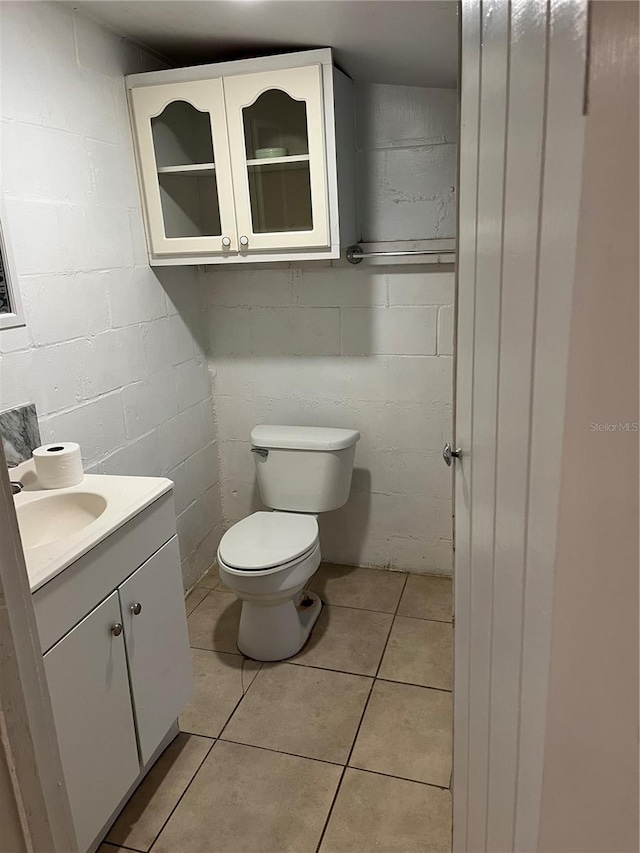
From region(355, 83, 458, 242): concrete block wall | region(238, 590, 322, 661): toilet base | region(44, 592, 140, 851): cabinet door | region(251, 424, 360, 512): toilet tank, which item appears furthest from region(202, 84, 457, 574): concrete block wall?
region(44, 592, 140, 851): cabinet door

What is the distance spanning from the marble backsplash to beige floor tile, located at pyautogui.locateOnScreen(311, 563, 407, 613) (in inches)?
54.4

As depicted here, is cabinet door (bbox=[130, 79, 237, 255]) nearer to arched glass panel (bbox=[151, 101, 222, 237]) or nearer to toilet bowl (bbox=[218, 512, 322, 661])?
arched glass panel (bbox=[151, 101, 222, 237])

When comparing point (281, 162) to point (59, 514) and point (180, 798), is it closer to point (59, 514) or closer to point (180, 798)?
point (59, 514)

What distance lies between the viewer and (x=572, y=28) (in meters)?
0.42

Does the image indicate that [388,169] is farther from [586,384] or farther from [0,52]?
[586,384]

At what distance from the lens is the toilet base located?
2.14 m

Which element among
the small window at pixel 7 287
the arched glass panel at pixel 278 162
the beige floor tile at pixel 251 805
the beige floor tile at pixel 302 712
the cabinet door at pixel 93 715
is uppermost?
the arched glass panel at pixel 278 162

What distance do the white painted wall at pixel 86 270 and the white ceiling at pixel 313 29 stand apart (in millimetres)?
159

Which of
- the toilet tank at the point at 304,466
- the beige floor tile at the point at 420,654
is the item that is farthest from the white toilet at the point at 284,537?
the beige floor tile at the point at 420,654

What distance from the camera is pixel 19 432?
169 centimetres

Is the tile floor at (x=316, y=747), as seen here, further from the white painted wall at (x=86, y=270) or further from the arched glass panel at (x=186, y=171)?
the arched glass panel at (x=186, y=171)

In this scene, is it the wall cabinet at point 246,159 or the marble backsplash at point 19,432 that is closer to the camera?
the marble backsplash at point 19,432

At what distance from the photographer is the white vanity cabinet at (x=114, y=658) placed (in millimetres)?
1279

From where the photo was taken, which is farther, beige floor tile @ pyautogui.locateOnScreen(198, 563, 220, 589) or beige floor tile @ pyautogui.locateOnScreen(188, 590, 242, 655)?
beige floor tile @ pyautogui.locateOnScreen(198, 563, 220, 589)
